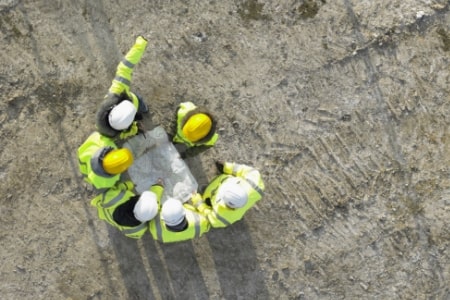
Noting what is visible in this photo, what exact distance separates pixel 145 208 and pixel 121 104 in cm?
91

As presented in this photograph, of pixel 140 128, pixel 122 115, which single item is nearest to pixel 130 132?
pixel 140 128

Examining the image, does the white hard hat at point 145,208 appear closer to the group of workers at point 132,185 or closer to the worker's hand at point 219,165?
the group of workers at point 132,185

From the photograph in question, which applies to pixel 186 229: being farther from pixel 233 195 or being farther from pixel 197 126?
pixel 197 126

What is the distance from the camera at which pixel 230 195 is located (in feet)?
13.9

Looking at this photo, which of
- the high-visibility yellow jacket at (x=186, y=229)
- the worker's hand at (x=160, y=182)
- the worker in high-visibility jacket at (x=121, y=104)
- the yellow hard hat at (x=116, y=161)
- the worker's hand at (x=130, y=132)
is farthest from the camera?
the worker's hand at (x=160, y=182)

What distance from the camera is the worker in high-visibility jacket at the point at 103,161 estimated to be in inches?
161

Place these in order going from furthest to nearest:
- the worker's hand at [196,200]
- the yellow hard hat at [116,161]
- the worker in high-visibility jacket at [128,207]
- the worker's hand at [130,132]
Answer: the worker's hand at [196,200], the worker's hand at [130,132], the worker in high-visibility jacket at [128,207], the yellow hard hat at [116,161]

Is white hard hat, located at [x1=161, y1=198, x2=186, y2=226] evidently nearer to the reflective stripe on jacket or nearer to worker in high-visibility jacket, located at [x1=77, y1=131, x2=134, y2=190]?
worker in high-visibility jacket, located at [x1=77, y1=131, x2=134, y2=190]

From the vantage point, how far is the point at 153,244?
5.14m

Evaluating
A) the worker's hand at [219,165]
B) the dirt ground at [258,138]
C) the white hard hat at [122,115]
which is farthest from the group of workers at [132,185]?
the dirt ground at [258,138]

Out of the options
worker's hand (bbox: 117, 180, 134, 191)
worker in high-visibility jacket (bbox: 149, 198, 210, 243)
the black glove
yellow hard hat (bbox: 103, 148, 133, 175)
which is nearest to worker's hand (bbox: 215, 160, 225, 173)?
the black glove

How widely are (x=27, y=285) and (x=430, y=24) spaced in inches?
194

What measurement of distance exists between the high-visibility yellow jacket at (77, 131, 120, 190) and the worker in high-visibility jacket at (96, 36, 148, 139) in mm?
125

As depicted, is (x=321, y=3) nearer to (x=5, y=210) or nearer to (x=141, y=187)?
(x=141, y=187)
